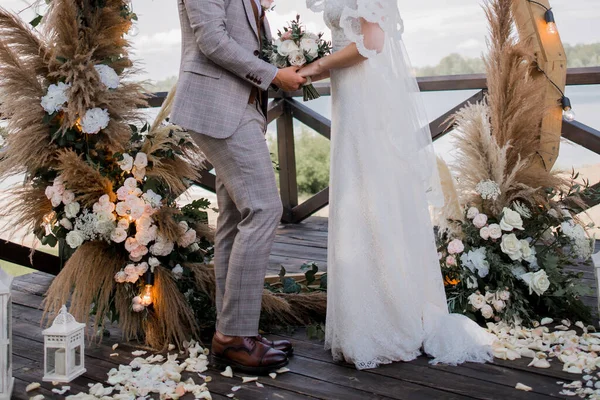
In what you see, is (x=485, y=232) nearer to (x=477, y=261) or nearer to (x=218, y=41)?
(x=477, y=261)

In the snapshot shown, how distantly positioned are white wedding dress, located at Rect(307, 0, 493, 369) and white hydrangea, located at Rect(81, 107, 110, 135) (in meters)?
0.93

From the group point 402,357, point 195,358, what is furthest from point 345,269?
point 195,358

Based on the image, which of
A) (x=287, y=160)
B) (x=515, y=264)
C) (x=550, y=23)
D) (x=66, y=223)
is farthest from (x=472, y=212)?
(x=287, y=160)

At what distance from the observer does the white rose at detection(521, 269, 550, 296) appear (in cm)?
274

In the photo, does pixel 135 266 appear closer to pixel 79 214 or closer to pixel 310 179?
pixel 79 214

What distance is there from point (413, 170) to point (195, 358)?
1080 millimetres

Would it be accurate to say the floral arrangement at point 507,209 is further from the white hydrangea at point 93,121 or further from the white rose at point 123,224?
the white hydrangea at point 93,121

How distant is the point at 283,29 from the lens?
2.45 m

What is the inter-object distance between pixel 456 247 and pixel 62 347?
5.42 ft

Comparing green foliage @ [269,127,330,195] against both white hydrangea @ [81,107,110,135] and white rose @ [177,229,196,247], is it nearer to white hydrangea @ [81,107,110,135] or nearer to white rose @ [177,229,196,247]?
white rose @ [177,229,196,247]

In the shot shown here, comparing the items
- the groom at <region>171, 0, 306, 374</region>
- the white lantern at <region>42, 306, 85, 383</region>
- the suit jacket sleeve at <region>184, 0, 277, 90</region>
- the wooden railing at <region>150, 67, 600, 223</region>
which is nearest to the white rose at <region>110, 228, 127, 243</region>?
the white lantern at <region>42, 306, 85, 383</region>

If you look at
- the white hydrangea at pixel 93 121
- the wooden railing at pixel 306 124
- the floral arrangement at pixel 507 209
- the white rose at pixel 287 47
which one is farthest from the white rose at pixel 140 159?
the floral arrangement at pixel 507 209

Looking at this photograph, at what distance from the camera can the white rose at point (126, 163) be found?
2654 millimetres

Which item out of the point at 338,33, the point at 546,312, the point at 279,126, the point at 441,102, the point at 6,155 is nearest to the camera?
the point at 338,33
